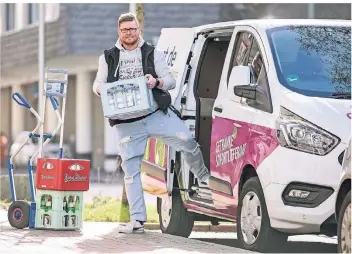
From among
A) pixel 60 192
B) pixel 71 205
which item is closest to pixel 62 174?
pixel 60 192

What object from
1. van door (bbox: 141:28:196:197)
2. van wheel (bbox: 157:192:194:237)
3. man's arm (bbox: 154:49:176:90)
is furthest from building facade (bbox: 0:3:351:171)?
man's arm (bbox: 154:49:176:90)

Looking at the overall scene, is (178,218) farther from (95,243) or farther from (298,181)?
(298,181)

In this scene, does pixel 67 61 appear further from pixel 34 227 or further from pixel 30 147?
pixel 34 227

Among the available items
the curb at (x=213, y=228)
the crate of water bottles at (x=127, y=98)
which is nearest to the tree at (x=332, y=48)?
the crate of water bottles at (x=127, y=98)

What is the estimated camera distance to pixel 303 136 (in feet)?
34.9

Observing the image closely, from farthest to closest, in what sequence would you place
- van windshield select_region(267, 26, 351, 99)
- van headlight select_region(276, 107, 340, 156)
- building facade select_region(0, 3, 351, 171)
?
building facade select_region(0, 3, 351, 171) < van windshield select_region(267, 26, 351, 99) < van headlight select_region(276, 107, 340, 156)

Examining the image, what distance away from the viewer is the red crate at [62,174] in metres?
13.0

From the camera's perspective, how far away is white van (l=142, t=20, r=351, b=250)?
1067 centimetres

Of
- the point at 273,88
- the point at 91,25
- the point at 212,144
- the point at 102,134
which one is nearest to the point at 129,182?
the point at 212,144

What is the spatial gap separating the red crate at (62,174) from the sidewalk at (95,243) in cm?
45

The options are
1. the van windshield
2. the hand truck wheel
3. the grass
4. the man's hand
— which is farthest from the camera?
the grass

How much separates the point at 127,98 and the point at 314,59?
1750mm

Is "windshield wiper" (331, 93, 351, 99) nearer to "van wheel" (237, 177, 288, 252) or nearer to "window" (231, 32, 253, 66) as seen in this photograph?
"van wheel" (237, 177, 288, 252)

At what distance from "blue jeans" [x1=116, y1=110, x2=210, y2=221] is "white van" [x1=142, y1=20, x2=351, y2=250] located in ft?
0.81
